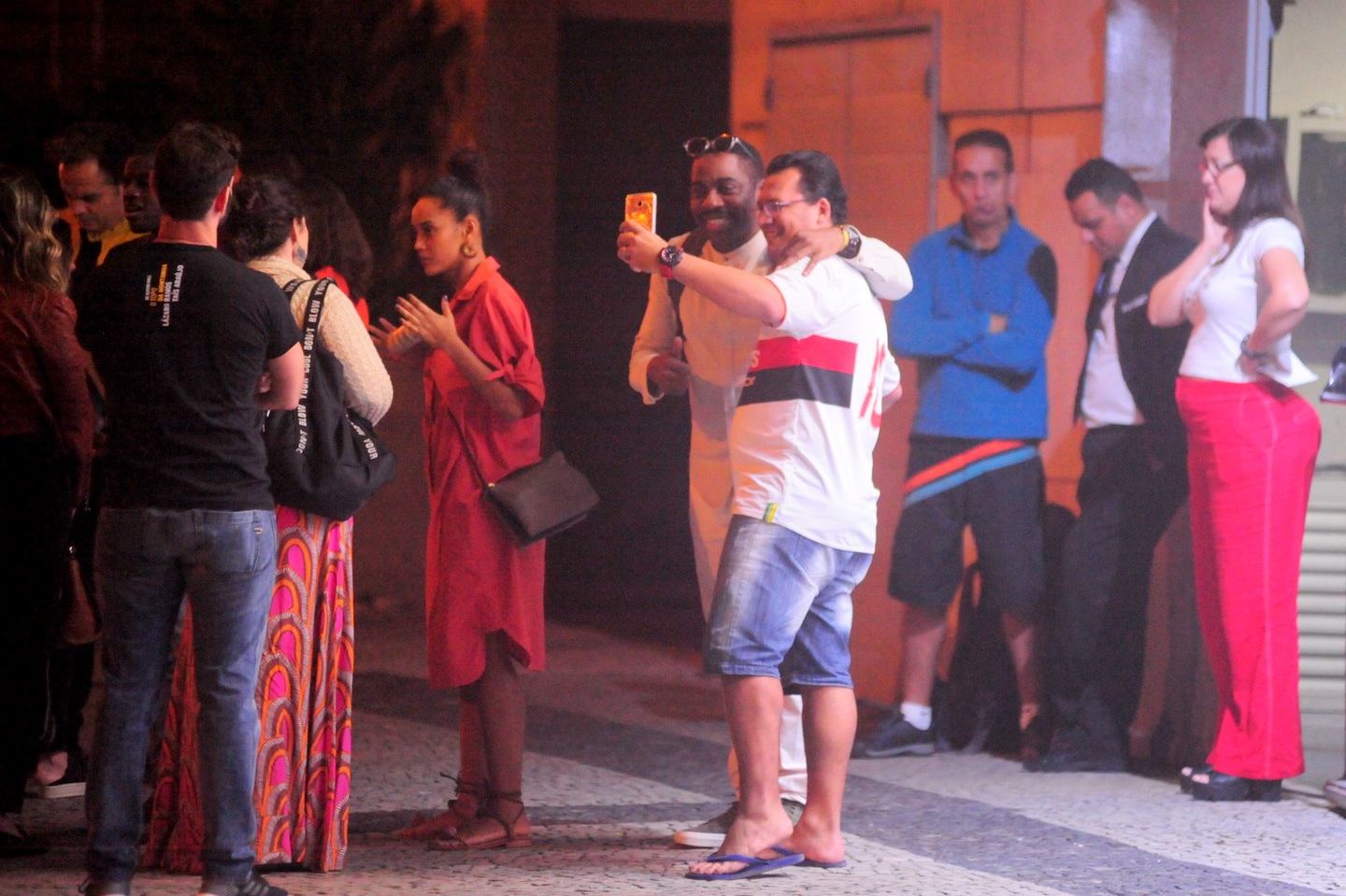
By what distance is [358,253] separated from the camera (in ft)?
19.1

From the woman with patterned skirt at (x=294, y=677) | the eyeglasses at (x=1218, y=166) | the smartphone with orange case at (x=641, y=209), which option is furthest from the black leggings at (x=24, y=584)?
the eyeglasses at (x=1218, y=166)

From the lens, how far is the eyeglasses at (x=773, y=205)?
17.5ft

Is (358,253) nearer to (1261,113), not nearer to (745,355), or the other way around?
(745,355)

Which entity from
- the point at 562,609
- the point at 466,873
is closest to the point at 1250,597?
the point at 466,873

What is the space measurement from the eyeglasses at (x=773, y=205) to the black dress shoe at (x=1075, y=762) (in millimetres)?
2683

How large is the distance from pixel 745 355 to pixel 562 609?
18.6ft

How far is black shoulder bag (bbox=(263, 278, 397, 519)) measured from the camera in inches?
201

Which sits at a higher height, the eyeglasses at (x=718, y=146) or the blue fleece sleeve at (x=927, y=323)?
the eyeglasses at (x=718, y=146)

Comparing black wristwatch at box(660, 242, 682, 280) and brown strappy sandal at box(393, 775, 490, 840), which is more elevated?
black wristwatch at box(660, 242, 682, 280)

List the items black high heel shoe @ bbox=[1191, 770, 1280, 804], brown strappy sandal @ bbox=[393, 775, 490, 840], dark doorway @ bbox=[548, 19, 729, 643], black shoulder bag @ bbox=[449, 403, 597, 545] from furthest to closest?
dark doorway @ bbox=[548, 19, 729, 643] < black high heel shoe @ bbox=[1191, 770, 1280, 804] < brown strappy sandal @ bbox=[393, 775, 490, 840] < black shoulder bag @ bbox=[449, 403, 597, 545]

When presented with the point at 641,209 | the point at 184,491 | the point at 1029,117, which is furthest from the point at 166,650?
the point at 1029,117

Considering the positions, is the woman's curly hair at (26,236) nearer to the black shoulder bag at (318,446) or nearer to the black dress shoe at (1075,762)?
the black shoulder bag at (318,446)

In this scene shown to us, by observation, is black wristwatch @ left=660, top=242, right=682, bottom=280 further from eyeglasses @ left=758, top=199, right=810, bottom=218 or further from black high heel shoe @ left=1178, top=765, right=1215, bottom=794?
black high heel shoe @ left=1178, top=765, right=1215, bottom=794

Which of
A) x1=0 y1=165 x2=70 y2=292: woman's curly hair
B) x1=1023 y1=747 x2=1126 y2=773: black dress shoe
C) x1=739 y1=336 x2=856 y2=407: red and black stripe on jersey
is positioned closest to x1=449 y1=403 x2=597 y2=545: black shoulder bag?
x1=739 y1=336 x2=856 y2=407: red and black stripe on jersey
